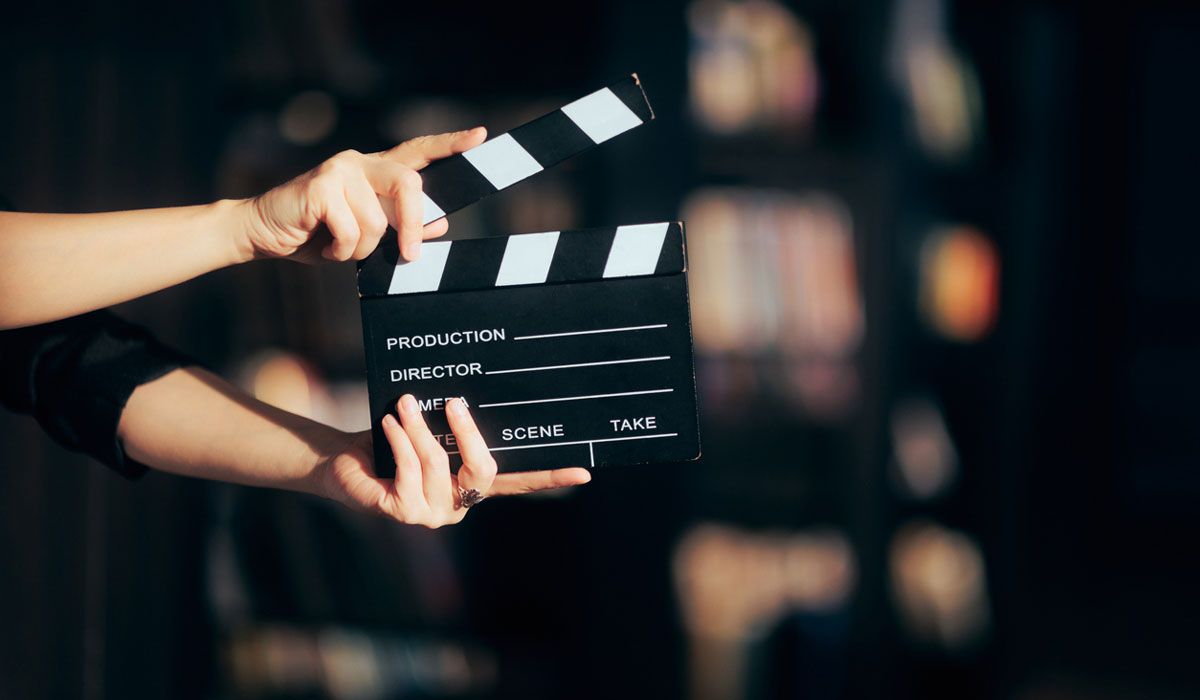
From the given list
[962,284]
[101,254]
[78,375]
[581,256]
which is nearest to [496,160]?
[581,256]

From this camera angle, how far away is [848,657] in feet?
7.52

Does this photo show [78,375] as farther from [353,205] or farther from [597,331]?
[597,331]

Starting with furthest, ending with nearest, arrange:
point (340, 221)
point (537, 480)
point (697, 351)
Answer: point (697, 351)
point (537, 480)
point (340, 221)

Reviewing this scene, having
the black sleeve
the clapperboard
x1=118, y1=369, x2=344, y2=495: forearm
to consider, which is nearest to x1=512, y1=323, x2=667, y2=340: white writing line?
the clapperboard

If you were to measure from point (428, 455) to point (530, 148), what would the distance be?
320 millimetres

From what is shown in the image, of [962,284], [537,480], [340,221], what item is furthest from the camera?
[962,284]

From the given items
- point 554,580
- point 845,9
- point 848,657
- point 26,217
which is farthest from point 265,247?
point 848,657

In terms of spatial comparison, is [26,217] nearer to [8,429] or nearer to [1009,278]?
[8,429]

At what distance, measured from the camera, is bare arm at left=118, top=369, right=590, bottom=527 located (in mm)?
960

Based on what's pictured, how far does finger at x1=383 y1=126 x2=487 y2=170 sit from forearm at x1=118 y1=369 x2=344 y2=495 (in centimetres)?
33

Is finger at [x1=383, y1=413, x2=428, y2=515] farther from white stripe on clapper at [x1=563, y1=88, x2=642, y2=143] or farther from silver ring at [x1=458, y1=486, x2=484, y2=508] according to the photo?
white stripe on clapper at [x1=563, y1=88, x2=642, y2=143]

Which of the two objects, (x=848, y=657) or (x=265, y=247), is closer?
(x=265, y=247)

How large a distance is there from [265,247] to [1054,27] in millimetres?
3860

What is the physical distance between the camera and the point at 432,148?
3.14 feet
